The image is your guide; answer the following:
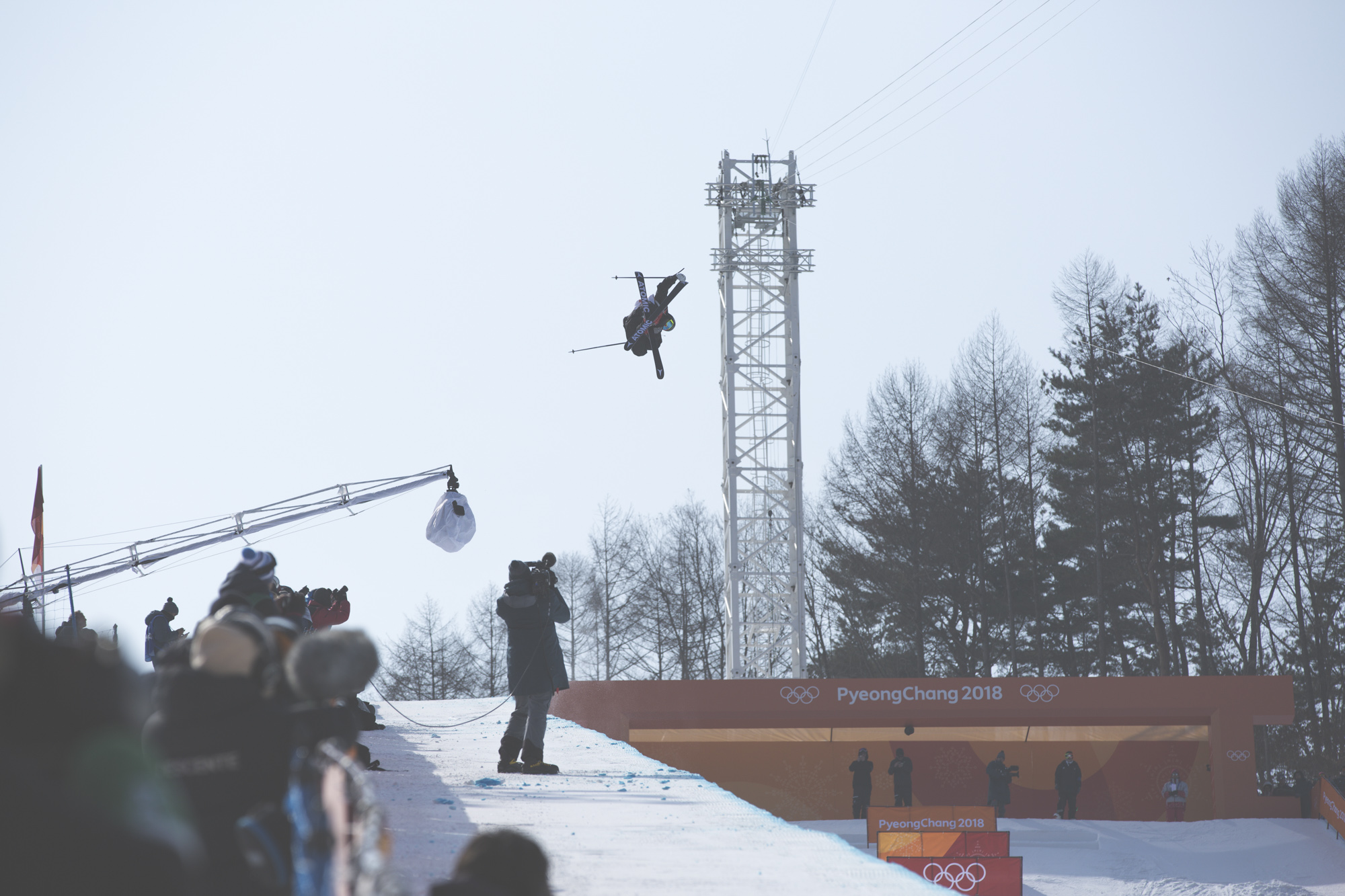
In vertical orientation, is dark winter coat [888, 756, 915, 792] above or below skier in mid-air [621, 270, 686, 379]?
below

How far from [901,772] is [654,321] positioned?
31.3 ft

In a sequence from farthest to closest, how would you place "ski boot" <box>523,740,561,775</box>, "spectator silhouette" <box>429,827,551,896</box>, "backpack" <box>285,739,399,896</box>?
"ski boot" <box>523,740,561,775</box>, "spectator silhouette" <box>429,827,551,896</box>, "backpack" <box>285,739,399,896</box>

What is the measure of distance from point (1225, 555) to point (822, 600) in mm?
16317

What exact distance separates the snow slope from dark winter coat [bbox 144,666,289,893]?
4.92 feet

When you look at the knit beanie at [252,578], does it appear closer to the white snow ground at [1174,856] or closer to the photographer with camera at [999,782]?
the white snow ground at [1174,856]

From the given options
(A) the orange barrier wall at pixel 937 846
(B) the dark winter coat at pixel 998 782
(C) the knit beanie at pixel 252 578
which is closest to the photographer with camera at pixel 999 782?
(B) the dark winter coat at pixel 998 782

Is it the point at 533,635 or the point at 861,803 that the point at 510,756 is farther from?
the point at 861,803

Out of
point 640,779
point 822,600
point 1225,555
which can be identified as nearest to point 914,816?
point 640,779

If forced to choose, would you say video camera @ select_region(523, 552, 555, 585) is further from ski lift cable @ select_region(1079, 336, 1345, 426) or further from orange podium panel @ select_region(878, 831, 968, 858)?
ski lift cable @ select_region(1079, 336, 1345, 426)

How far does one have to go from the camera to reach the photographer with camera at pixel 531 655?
9250 millimetres

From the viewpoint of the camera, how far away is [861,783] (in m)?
20.9

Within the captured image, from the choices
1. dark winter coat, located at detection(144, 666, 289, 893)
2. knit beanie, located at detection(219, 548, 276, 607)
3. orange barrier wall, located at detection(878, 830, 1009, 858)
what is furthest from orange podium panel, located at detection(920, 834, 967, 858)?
dark winter coat, located at detection(144, 666, 289, 893)

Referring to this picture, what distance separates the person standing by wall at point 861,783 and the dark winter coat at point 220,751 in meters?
18.7

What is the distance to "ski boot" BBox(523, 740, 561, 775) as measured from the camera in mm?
9211
